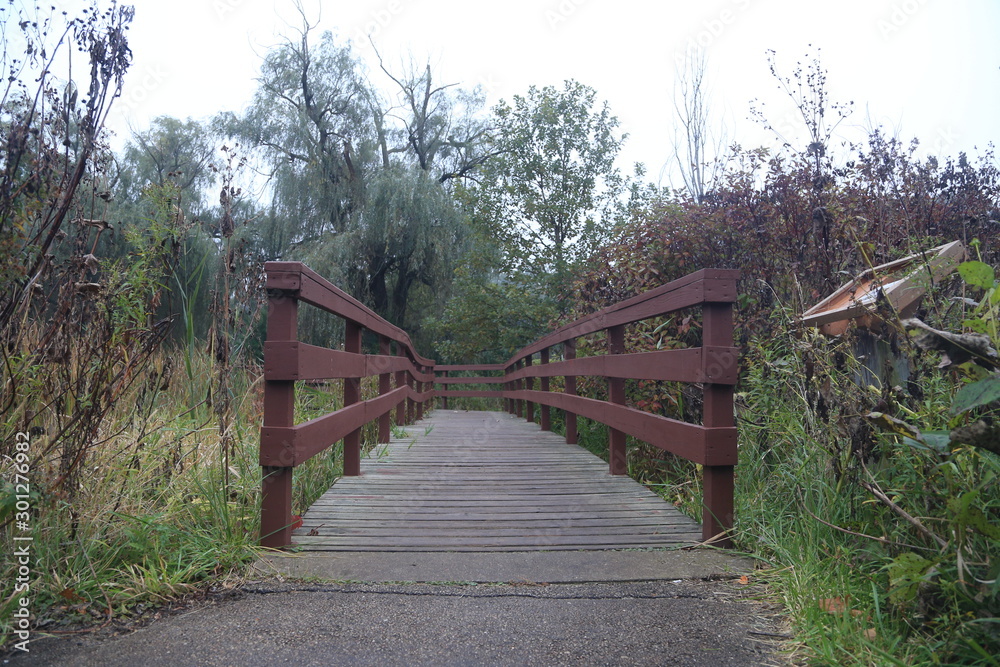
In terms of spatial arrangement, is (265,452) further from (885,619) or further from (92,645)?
(885,619)

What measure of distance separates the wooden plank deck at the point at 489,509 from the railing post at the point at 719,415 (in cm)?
17

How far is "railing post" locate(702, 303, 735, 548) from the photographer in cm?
270

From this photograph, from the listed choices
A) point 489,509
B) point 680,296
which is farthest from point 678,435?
point 489,509

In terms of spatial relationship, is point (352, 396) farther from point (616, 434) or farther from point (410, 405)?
point (410, 405)

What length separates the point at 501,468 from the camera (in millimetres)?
4535

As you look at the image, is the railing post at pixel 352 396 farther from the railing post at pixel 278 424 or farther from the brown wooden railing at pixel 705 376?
the brown wooden railing at pixel 705 376

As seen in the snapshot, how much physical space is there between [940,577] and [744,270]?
417cm

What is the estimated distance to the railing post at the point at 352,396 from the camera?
4078 millimetres

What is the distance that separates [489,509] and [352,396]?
1.18 m

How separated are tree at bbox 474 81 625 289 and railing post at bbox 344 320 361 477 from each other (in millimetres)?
11697

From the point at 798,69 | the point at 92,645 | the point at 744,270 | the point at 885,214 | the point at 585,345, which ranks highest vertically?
the point at 798,69

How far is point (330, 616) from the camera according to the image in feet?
6.72

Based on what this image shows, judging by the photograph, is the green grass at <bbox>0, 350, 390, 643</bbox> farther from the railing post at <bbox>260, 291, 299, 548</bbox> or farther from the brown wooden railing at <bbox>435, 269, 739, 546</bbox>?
the brown wooden railing at <bbox>435, 269, 739, 546</bbox>

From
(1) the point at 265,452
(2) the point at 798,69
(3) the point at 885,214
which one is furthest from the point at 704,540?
(2) the point at 798,69
